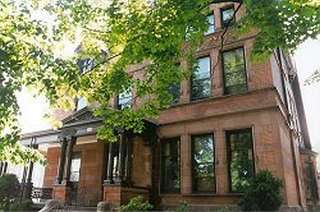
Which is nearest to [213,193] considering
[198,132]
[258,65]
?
[198,132]

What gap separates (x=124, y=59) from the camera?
393 inches

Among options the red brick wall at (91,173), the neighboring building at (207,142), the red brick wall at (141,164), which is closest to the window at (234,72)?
the neighboring building at (207,142)

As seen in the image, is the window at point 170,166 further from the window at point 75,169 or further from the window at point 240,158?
the window at point 75,169

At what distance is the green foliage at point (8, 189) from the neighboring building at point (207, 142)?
2.97 metres

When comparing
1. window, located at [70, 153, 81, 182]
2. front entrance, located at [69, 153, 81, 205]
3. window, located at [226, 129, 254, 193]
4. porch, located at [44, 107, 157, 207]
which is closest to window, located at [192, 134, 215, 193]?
window, located at [226, 129, 254, 193]

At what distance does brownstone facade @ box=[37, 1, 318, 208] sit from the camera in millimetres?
13281

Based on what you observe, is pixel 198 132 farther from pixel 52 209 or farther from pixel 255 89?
pixel 52 209

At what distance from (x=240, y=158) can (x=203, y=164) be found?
1771mm

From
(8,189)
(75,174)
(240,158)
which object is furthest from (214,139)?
(8,189)

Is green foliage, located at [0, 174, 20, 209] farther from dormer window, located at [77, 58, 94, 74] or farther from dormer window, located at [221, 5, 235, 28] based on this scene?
dormer window, located at [221, 5, 235, 28]

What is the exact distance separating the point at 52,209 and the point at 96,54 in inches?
259

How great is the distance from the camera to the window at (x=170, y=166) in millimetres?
15403

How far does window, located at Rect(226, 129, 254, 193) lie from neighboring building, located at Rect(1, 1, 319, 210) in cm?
4

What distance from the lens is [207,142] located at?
1495cm
